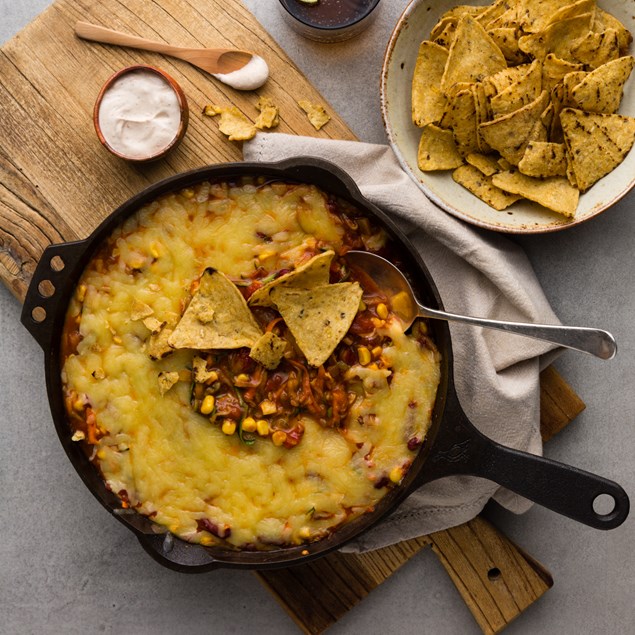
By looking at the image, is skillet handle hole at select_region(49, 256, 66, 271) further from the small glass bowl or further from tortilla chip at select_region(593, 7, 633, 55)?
tortilla chip at select_region(593, 7, 633, 55)

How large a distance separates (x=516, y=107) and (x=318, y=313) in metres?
1.27

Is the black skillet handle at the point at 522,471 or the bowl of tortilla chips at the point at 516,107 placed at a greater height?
the bowl of tortilla chips at the point at 516,107

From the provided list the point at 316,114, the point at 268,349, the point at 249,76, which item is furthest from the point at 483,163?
the point at 268,349

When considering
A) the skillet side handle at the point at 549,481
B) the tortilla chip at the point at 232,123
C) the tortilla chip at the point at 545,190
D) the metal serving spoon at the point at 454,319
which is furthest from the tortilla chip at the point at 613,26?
the skillet side handle at the point at 549,481

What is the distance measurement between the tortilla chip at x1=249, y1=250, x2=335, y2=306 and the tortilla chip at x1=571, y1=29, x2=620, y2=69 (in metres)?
1.46

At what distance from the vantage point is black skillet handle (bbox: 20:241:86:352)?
2725 mm

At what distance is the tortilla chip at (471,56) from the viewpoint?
306 centimetres

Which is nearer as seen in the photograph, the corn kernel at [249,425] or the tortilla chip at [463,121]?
the corn kernel at [249,425]

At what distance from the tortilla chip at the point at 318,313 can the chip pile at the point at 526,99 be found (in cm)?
88

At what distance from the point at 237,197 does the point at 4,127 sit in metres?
1.25

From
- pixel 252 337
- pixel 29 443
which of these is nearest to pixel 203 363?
pixel 252 337

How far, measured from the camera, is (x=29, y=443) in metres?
3.53

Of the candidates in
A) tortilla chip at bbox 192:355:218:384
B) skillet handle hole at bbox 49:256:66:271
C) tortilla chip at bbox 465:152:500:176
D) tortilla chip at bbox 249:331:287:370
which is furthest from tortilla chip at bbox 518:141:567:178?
skillet handle hole at bbox 49:256:66:271

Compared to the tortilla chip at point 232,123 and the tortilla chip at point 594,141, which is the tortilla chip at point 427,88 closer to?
the tortilla chip at point 594,141
